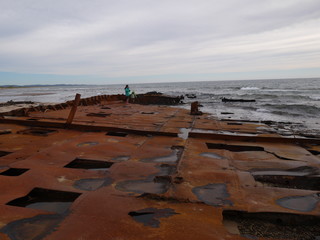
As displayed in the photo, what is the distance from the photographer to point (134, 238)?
1.88m

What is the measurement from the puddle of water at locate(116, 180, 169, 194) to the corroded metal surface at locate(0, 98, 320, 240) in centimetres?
1

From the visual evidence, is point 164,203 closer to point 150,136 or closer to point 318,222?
point 318,222

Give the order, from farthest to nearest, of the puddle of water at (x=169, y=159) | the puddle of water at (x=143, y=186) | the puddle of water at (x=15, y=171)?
1. the puddle of water at (x=169, y=159)
2. the puddle of water at (x=15, y=171)
3. the puddle of water at (x=143, y=186)

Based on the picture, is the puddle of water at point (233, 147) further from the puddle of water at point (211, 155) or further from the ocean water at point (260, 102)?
the ocean water at point (260, 102)

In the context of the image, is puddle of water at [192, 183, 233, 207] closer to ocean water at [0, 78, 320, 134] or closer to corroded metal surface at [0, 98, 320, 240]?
corroded metal surface at [0, 98, 320, 240]

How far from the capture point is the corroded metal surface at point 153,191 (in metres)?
2.05

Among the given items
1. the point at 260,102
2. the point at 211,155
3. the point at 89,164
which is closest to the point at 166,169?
the point at 211,155

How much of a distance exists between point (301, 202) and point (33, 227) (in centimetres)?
271

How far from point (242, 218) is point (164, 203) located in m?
0.79

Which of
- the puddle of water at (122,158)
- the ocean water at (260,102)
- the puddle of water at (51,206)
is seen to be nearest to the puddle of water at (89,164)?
the puddle of water at (122,158)

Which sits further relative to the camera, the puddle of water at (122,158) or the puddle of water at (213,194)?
the puddle of water at (122,158)

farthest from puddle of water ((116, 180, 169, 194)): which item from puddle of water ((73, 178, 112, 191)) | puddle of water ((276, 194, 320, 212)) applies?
puddle of water ((276, 194, 320, 212))

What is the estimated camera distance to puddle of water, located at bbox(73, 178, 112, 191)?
2820 millimetres

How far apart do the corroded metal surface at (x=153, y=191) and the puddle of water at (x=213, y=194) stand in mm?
11
